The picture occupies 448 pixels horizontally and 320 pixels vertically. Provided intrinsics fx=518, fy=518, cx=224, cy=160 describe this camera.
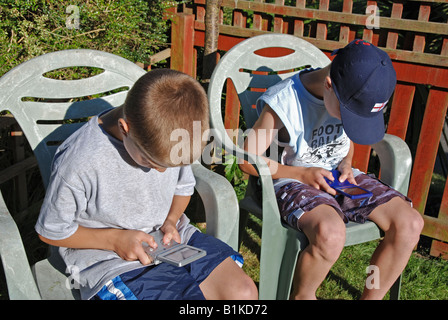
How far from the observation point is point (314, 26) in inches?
135

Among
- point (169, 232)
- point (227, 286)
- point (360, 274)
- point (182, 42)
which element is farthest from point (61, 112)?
point (360, 274)

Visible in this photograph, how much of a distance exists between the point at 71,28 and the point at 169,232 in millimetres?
1544

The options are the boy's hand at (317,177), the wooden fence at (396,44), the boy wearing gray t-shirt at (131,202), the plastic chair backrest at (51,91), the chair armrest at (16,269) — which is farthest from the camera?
the wooden fence at (396,44)

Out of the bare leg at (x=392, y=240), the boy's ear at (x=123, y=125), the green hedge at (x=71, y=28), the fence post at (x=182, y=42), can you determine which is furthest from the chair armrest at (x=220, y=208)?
the fence post at (x=182, y=42)

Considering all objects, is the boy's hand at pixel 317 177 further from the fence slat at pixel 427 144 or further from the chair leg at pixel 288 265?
the fence slat at pixel 427 144

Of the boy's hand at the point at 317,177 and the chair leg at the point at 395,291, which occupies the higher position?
the boy's hand at the point at 317,177

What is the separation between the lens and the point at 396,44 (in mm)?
3162

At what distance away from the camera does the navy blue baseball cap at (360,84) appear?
6.90 feet

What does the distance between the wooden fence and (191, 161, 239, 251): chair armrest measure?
5.15 ft

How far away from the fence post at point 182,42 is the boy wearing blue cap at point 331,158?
136cm

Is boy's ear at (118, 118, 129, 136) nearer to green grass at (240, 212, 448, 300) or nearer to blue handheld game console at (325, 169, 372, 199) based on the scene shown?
blue handheld game console at (325, 169, 372, 199)

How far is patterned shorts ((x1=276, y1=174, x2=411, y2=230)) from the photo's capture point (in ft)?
7.23
